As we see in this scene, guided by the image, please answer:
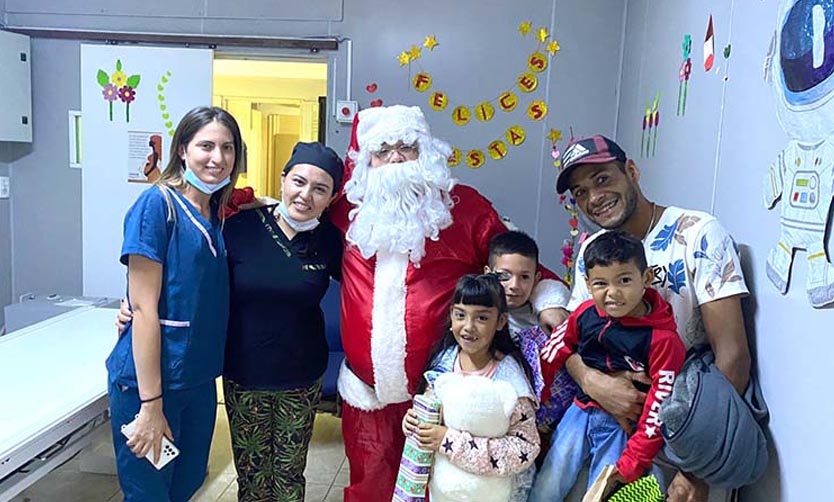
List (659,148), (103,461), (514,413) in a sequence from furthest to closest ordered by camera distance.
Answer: (103,461) → (659,148) → (514,413)

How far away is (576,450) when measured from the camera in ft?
4.74

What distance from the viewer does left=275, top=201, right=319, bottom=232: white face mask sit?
1.81 meters

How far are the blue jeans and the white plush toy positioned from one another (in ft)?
0.31

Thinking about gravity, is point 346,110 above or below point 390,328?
above

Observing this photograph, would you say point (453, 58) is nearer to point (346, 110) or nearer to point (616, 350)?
point (346, 110)

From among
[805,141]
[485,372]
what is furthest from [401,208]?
[805,141]

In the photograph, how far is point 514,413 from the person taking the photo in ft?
4.92

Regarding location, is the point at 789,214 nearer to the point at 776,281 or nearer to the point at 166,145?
the point at 776,281

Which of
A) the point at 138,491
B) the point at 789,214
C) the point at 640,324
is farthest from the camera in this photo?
the point at 138,491

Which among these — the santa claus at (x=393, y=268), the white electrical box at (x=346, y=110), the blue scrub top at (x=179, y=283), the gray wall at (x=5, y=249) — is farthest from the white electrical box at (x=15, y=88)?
the santa claus at (x=393, y=268)

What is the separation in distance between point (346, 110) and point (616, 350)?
237 centimetres

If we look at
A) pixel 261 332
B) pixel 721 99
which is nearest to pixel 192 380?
pixel 261 332

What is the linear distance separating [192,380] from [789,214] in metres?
1.44

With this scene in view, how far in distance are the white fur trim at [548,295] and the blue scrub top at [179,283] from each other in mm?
872
